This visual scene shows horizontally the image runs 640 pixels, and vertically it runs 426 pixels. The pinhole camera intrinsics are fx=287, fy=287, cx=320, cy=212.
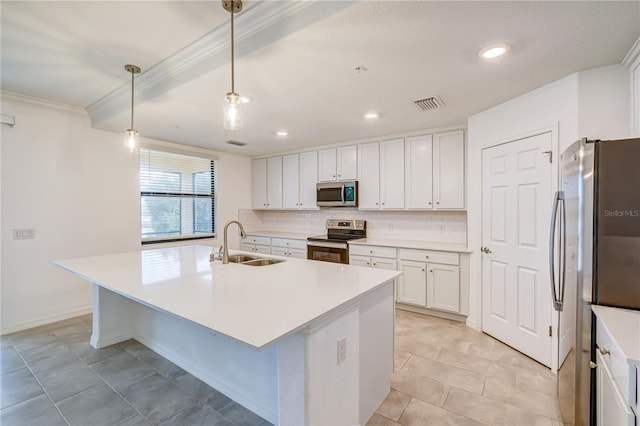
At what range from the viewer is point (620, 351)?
0.98 meters

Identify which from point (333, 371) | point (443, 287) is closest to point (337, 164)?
point (443, 287)

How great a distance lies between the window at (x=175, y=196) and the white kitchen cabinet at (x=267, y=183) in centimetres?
85

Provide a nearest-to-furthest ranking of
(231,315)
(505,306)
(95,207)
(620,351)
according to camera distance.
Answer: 1. (620,351)
2. (231,315)
3. (505,306)
4. (95,207)

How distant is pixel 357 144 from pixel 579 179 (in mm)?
3137

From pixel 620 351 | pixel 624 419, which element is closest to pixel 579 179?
pixel 620 351

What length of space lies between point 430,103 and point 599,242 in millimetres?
1908

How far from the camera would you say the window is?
4133 mm

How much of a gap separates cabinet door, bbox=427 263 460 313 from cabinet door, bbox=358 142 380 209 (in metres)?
1.23

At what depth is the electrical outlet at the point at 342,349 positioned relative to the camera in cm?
144

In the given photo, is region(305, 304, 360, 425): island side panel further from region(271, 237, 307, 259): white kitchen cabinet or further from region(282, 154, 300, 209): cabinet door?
region(282, 154, 300, 209): cabinet door

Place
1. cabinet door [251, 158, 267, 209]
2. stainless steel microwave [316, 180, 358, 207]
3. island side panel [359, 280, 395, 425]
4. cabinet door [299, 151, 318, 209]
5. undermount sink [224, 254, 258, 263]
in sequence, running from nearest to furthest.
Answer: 1. island side panel [359, 280, 395, 425]
2. undermount sink [224, 254, 258, 263]
3. stainless steel microwave [316, 180, 358, 207]
4. cabinet door [299, 151, 318, 209]
5. cabinet door [251, 158, 267, 209]

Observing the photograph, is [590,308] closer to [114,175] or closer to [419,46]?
[419,46]

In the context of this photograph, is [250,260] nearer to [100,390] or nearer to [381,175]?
[100,390]

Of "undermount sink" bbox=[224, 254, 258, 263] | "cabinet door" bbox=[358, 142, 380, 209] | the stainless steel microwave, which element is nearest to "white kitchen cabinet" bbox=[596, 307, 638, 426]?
"undermount sink" bbox=[224, 254, 258, 263]
